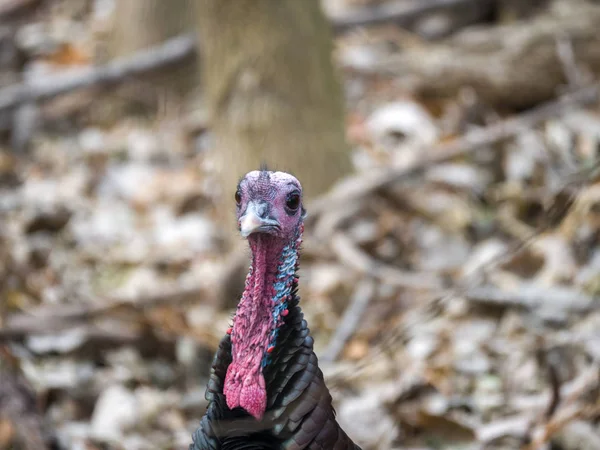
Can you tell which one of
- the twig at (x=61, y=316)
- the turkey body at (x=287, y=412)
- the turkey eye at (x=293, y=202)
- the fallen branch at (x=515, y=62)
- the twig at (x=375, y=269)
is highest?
the fallen branch at (x=515, y=62)

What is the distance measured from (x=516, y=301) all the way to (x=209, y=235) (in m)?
2.28

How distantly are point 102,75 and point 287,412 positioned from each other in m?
5.56

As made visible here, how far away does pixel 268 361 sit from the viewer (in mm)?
2012

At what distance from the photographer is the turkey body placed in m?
1.98

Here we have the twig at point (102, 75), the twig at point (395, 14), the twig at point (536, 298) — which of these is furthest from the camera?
the twig at point (395, 14)

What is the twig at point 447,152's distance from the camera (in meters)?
4.96

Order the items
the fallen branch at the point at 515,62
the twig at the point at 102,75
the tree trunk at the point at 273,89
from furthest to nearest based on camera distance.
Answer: the twig at the point at 102,75
the fallen branch at the point at 515,62
the tree trunk at the point at 273,89

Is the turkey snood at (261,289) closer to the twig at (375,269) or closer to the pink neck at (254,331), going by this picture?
the pink neck at (254,331)

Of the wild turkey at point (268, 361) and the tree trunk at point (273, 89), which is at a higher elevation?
the tree trunk at point (273, 89)

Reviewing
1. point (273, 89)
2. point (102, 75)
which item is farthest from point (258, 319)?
point (102, 75)

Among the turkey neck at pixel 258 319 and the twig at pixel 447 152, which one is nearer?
the turkey neck at pixel 258 319

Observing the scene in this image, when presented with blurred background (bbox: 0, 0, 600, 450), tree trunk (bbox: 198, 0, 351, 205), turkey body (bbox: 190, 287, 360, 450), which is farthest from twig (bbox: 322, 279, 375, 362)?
turkey body (bbox: 190, 287, 360, 450)

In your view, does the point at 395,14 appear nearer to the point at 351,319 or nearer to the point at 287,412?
the point at 351,319

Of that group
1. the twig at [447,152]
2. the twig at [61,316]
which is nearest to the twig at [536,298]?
the twig at [447,152]
